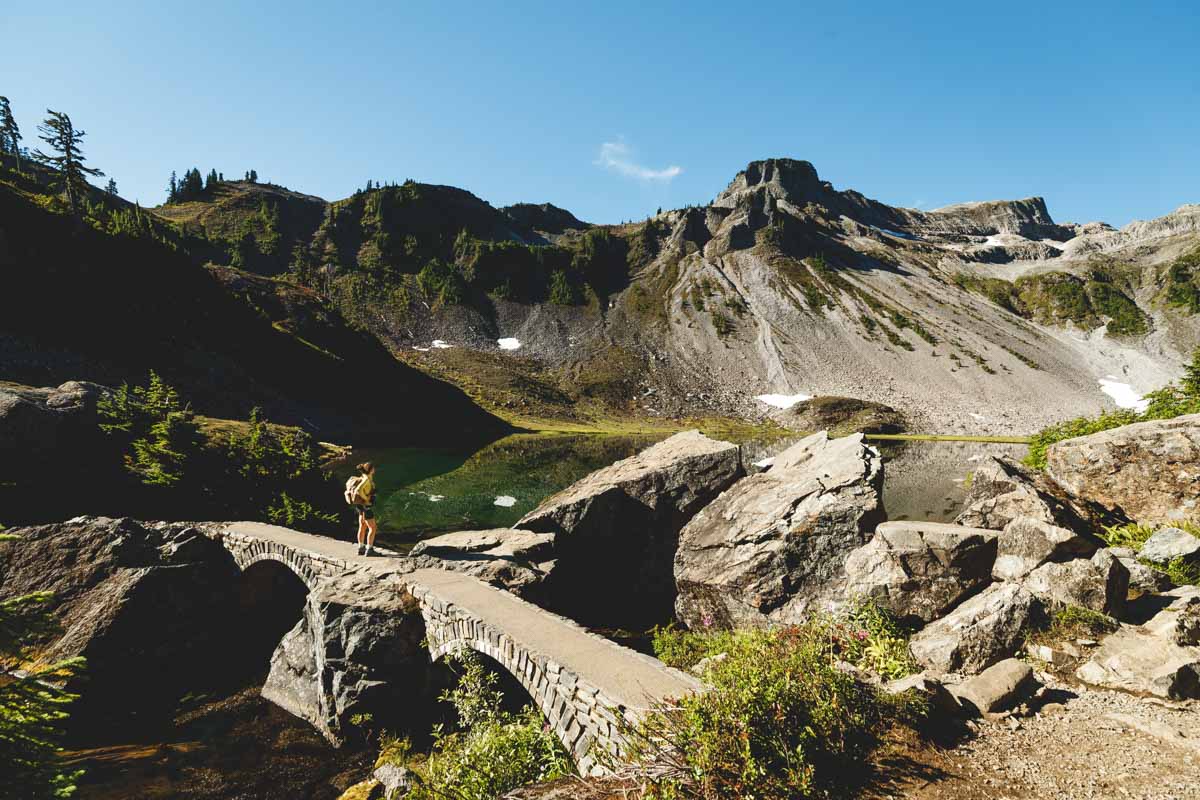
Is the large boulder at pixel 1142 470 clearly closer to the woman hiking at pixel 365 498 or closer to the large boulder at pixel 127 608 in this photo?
the woman hiking at pixel 365 498

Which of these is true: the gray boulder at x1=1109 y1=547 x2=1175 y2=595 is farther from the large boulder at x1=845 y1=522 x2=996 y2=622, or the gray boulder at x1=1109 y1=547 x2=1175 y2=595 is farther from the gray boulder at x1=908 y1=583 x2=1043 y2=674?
the gray boulder at x1=908 y1=583 x2=1043 y2=674

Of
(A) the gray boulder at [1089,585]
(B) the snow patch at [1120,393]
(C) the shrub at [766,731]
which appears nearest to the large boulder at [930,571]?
(A) the gray boulder at [1089,585]

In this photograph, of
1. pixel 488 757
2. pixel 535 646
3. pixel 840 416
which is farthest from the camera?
pixel 840 416

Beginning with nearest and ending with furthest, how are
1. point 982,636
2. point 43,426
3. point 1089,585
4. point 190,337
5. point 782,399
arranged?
point 982,636 < point 1089,585 < point 43,426 < point 190,337 < point 782,399

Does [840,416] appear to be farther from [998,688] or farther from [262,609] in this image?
[998,688]

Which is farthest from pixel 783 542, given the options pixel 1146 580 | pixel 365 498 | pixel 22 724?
pixel 22 724

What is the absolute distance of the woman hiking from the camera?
16844 mm

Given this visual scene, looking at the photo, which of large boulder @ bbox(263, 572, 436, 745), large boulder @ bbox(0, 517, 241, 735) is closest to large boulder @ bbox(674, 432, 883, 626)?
large boulder @ bbox(263, 572, 436, 745)

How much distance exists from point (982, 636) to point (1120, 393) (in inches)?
6325

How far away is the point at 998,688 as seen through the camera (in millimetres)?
8109

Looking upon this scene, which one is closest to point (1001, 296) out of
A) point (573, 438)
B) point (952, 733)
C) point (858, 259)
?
point (858, 259)

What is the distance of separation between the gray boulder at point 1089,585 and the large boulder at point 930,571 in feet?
3.85

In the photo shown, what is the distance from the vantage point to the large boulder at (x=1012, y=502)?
46.0ft

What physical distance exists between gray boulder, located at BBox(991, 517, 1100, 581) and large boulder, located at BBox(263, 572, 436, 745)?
1493cm
